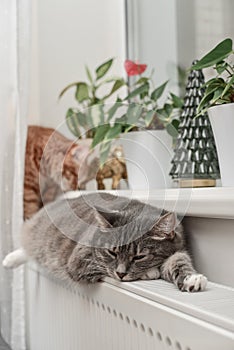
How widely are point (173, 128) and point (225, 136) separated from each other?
0.42 metres

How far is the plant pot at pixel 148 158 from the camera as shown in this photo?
1.51m

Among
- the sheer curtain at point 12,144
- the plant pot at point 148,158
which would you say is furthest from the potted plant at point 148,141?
the sheer curtain at point 12,144

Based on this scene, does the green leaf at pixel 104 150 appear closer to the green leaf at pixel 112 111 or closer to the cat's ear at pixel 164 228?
the green leaf at pixel 112 111

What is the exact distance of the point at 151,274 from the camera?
1.22 metres

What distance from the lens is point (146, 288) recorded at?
109 cm

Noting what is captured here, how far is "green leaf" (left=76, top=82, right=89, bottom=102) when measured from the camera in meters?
2.13

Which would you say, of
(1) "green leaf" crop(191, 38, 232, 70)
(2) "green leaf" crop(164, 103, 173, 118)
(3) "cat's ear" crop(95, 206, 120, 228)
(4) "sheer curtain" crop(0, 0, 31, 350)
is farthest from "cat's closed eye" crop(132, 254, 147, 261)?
(4) "sheer curtain" crop(0, 0, 31, 350)

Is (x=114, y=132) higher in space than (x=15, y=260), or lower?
higher

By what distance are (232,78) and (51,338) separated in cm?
91

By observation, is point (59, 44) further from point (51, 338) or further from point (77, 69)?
point (51, 338)

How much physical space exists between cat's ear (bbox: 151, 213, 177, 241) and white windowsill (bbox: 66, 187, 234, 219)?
4 cm

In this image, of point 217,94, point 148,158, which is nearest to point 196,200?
point 217,94

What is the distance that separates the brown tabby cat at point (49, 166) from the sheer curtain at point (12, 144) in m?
0.14

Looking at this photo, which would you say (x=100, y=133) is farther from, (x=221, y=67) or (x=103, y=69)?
(x=221, y=67)
